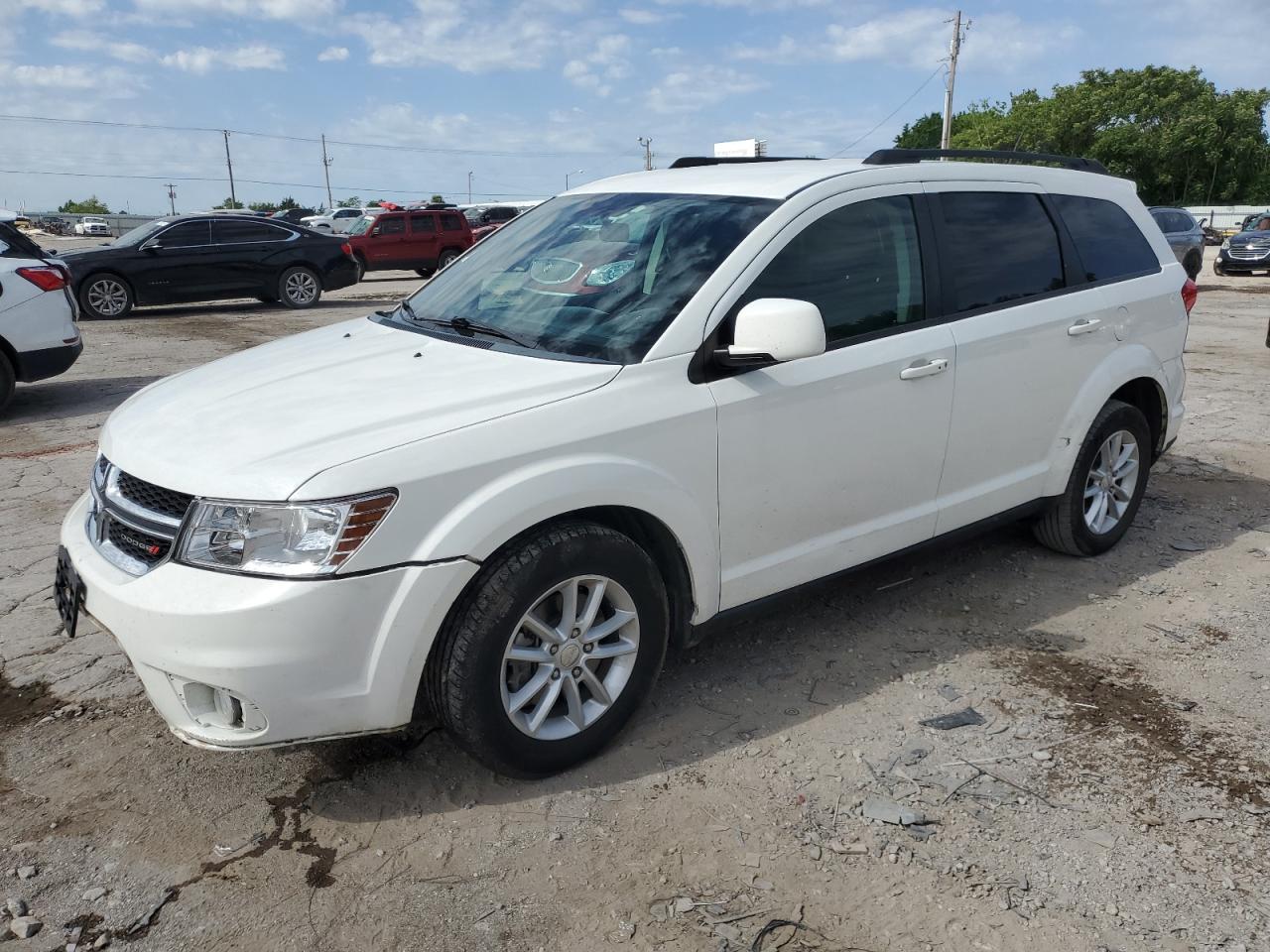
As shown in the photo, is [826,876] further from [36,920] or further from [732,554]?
[36,920]

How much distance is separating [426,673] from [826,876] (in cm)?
119

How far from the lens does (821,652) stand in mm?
3951

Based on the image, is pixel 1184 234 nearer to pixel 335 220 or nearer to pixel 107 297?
pixel 107 297

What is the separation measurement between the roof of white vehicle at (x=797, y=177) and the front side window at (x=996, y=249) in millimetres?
104

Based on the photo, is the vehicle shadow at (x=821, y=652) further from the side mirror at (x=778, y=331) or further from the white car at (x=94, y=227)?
the white car at (x=94, y=227)

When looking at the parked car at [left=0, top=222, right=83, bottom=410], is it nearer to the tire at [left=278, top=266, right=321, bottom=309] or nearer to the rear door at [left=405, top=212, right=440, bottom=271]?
the tire at [left=278, top=266, right=321, bottom=309]

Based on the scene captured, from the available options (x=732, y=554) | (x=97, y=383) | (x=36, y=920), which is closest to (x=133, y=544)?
(x=36, y=920)

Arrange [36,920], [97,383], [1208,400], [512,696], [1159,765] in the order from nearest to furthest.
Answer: [36,920], [512,696], [1159,765], [1208,400], [97,383]

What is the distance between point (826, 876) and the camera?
2.69 metres

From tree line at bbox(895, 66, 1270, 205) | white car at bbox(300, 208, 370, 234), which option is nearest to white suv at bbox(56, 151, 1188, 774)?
white car at bbox(300, 208, 370, 234)

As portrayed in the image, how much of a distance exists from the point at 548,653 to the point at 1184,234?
68.7 feet

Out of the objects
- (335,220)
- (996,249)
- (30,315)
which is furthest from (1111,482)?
(335,220)

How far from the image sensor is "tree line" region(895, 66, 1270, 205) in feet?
204

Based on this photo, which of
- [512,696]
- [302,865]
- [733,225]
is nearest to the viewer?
[302,865]
